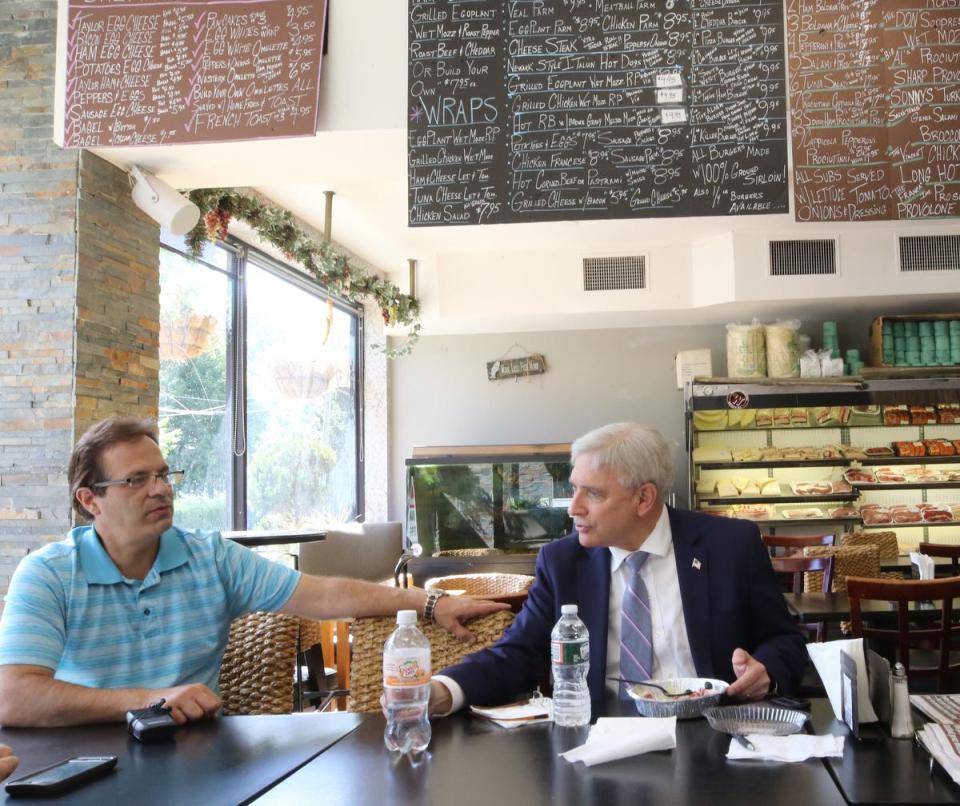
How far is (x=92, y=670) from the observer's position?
225cm

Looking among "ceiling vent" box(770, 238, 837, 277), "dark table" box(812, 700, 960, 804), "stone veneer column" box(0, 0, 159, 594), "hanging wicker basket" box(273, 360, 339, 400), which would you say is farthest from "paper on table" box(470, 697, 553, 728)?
"ceiling vent" box(770, 238, 837, 277)

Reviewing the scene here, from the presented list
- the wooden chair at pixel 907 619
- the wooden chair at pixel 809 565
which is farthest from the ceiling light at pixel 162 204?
the wooden chair at pixel 809 565

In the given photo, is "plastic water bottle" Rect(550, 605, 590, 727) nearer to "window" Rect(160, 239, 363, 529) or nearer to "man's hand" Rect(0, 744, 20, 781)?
"man's hand" Rect(0, 744, 20, 781)

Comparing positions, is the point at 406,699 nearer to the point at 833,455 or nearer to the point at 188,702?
the point at 188,702

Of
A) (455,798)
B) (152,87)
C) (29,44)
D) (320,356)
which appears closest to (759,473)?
(320,356)

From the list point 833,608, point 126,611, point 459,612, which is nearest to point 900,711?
point 459,612

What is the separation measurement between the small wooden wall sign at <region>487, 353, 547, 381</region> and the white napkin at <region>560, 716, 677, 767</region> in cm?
705

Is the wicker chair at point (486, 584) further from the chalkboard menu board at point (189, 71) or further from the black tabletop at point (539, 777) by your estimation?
the chalkboard menu board at point (189, 71)

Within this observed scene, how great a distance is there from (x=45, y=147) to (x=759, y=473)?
19.3ft

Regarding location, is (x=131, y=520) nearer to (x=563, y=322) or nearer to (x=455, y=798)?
(x=455, y=798)

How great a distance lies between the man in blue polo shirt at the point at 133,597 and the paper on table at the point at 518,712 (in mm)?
387

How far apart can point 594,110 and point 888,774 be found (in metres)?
3.17

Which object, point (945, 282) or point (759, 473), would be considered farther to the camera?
point (759, 473)

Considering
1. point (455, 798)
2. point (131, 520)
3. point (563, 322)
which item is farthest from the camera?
point (563, 322)
